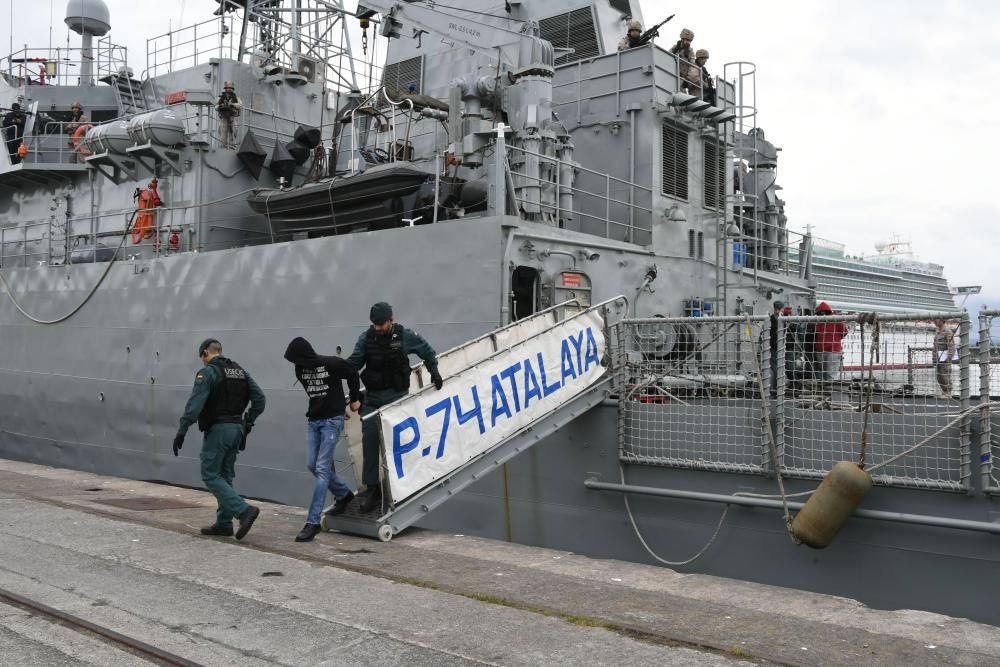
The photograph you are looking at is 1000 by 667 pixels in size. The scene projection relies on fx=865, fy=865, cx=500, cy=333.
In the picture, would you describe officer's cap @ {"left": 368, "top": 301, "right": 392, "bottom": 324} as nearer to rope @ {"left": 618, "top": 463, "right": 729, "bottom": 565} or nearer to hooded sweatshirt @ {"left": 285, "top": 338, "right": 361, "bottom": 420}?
hooded sweatshirt @ {"left": 285, "top": 338, "right": 361, "bottom": 420}

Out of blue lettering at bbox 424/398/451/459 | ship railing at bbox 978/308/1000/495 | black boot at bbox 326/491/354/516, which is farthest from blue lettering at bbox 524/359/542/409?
ship railing at bbox 978/308/1000/495

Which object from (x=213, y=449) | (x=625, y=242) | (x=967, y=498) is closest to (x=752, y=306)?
(x=625, y=242)

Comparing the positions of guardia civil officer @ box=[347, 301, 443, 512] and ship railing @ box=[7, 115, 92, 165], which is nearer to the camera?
guardia civil officer @ box=[347, 301, 443, 512]

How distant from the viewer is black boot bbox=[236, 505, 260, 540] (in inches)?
251

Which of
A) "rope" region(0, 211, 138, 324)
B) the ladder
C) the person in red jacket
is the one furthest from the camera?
the ladder

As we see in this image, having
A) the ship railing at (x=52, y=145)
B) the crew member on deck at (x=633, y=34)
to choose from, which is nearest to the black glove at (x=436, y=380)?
the crew member on deck at (x=633, y=34)

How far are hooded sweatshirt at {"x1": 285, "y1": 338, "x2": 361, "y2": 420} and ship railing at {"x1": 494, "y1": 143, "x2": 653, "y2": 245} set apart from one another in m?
3.03

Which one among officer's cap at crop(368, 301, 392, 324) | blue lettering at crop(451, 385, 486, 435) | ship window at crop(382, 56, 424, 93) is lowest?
blue lettering at crop(451, 385, 486, 435)

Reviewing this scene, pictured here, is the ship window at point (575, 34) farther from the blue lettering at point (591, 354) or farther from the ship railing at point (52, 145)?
the ship railing at point (52, 145)

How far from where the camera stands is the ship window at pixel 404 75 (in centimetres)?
1284

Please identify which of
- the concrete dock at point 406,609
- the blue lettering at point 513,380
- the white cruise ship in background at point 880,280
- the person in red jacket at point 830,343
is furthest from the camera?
the white cruise ship in background at point 880,280

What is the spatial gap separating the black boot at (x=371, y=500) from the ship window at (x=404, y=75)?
774 centimetres

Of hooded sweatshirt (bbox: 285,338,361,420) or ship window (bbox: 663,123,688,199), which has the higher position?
ship window (bbox: 663,123,688,199)

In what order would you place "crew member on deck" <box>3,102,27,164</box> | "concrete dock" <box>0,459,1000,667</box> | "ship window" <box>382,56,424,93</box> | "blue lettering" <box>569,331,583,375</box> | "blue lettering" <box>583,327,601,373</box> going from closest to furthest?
"concrete dock" <box>0,459,1000,667</box> → "blue lettering" <box>569,331,583,375</box> → "blue lettering" <box>583,327,601,373</box> → "ship window" <box>382,56,424,93</box> → "crew member on deck" <box>3,102,27,164</box>
